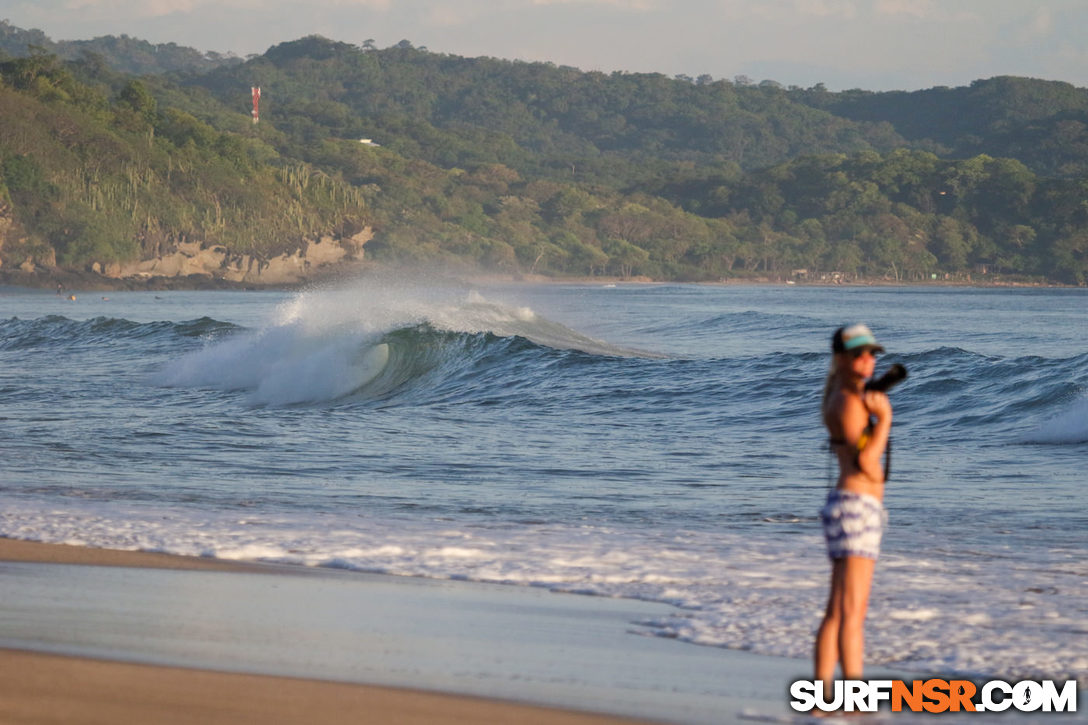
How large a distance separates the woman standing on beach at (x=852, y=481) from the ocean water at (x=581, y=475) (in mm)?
1155

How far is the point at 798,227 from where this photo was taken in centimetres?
18912

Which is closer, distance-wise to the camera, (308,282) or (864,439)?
(864,439)

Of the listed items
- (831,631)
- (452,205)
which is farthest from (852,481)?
(452,205)

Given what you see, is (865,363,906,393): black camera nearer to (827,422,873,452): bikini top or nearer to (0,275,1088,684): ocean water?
(827,422,873,452): bikini top

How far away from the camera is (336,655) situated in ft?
17.6

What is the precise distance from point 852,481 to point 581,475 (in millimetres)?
7052

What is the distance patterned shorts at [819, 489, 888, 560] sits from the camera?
4.35 m

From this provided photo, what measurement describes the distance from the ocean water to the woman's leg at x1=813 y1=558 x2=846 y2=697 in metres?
1.00

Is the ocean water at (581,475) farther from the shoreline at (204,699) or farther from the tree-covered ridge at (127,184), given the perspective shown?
the tree-covered ridge at (127,184)

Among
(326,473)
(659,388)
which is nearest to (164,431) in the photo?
(326,473)

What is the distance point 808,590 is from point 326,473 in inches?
219

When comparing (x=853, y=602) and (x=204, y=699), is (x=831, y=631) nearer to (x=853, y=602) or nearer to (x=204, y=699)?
(x=853, y=602)

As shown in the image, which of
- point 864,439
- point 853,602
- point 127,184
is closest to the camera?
point 864,439

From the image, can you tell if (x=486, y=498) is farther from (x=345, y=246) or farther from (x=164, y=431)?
(x=345, y=246)
